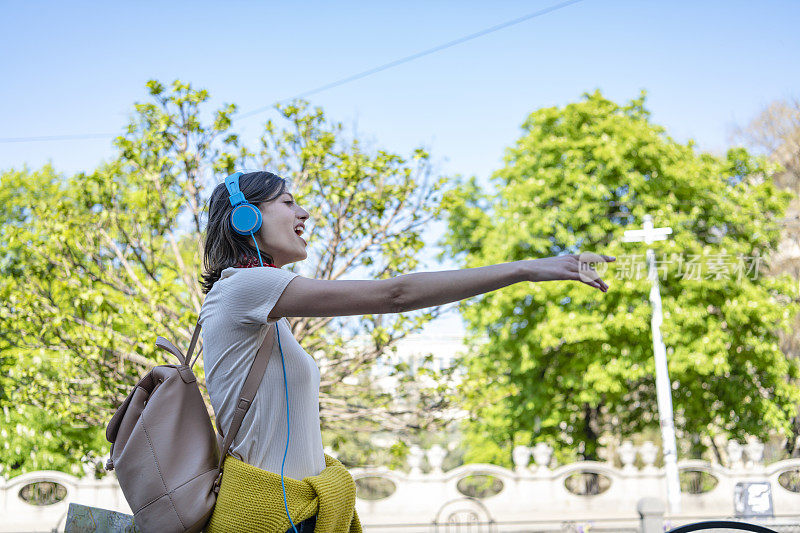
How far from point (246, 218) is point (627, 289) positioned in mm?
16872

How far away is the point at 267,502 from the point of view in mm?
1407

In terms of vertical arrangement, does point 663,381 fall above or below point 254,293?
below

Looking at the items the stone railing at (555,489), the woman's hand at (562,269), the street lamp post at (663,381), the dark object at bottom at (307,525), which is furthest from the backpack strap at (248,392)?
the stone railing at (555,489)

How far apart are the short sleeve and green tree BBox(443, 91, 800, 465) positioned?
52.5 feet

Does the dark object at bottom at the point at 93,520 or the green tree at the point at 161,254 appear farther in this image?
the green tree at the point at 161,254

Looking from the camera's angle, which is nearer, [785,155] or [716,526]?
[716,526]

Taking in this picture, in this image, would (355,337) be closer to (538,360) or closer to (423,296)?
(423,296)

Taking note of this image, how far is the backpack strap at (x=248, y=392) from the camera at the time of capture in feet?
4.74

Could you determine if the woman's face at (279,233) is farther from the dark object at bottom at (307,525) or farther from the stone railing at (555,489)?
the stone railing at (555,489)

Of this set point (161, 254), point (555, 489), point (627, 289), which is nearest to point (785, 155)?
point (627, 289)

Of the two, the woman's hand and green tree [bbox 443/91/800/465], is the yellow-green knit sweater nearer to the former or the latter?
the woman's hand

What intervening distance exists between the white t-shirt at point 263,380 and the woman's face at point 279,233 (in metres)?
0.14

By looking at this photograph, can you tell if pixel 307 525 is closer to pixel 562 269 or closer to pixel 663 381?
pixel 562 269

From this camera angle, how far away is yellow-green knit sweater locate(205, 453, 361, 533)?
1.40 meters
